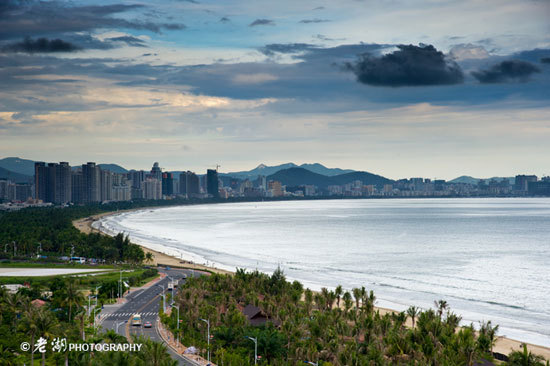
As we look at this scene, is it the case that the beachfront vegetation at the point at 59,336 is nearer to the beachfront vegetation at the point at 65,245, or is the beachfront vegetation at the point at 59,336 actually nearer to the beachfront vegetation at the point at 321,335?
the beachfront vegetation at the point at 321,335

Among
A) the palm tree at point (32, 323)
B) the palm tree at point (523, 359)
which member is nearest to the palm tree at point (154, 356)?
the palm tree at point (32, 323)

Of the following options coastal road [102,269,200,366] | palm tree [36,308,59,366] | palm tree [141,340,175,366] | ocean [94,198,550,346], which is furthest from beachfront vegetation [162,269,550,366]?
ocean [94,198,550,346]

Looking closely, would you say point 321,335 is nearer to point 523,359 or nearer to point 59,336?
point 523,359

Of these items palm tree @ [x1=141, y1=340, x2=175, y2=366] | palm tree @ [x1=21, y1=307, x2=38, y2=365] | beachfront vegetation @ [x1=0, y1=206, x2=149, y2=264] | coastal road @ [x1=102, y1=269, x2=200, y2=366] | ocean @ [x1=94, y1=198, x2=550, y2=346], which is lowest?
ocean @ [x1=94, y1=198, x2=550, y2=346]

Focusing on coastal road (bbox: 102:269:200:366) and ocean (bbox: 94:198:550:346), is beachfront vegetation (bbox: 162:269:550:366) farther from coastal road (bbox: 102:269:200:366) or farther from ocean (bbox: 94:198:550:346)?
ocean (bbox: 94:198:550:346)

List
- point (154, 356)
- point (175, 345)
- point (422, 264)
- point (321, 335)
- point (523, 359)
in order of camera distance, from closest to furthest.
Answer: point (154, 356), point (523, 359), point (321, 335), point (175, 345), point (422, 264)

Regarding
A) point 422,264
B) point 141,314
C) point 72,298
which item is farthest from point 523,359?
point 422,264
